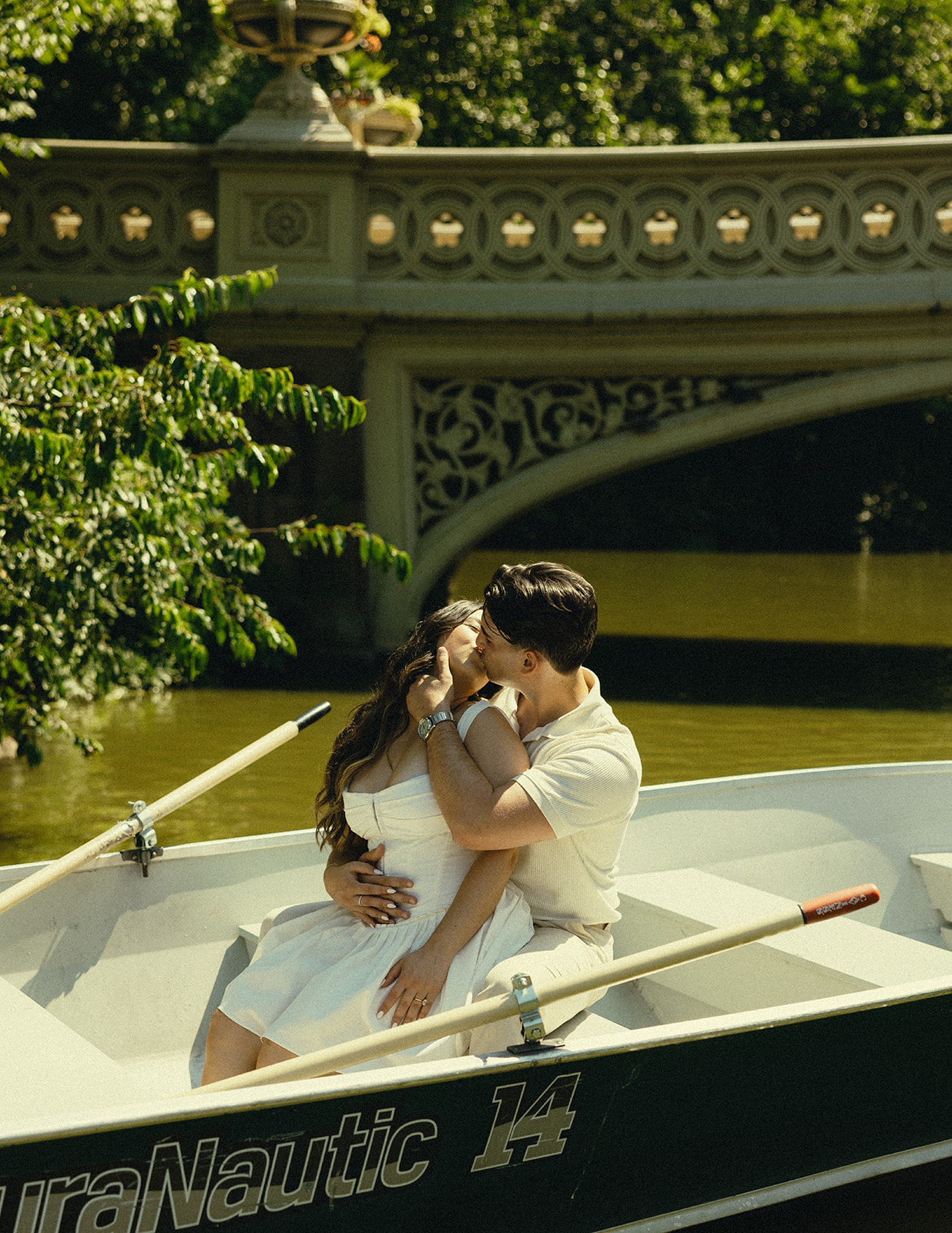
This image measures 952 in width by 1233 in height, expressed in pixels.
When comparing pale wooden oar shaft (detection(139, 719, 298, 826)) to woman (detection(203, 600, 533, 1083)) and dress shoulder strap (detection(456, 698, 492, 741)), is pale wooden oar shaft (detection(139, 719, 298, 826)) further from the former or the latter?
dress shoulder strap (detection(456, 698, 492, 741))

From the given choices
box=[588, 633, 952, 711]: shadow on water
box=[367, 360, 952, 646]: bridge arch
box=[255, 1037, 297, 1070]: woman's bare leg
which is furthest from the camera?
box=[588, 633, 952, 711]: shadow on water

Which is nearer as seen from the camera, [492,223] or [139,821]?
[139,821]

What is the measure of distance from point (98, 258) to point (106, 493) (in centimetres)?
468

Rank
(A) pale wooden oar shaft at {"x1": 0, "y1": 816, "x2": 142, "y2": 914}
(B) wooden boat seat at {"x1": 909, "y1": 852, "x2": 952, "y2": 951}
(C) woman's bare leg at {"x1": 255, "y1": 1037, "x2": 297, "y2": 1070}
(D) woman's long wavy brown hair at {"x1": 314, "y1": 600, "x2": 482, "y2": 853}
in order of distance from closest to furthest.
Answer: (C) woman's bare leg at {"x1": 255, "y1": 1037, "x2": 297, "y2": 1070}
(D) woman's long wavy brown hair at {"x1": 314, "y1": 600, "x2": 482, "y2": 853}
(A) pale wooden oar shaft at {"x1": 0, "y1": 816, "x2": 142, "y2": 914}
(B) wooden boat seat at {"x1": 909, "y1": 852, "x2": 952, "y2": 951}

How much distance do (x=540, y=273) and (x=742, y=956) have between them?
21.3 ft

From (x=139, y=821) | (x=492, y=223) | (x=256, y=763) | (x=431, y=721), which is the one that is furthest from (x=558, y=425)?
(x=431, y=721)

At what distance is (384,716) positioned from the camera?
317 centimetres

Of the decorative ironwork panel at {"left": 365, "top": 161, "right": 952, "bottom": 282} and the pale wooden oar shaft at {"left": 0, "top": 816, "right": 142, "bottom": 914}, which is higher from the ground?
the decorative ironwork panel at {"left": 365, "top": 161, "right": 952, "bottom": 282}

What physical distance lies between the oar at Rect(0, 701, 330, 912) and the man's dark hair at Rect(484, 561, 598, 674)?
3.32 feet

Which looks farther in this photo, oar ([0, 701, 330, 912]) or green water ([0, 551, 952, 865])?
green water ([0, 551, 952, 865])

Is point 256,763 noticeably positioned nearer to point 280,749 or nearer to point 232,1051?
point 280,749

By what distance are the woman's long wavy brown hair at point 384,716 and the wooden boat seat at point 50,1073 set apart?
0.70 m

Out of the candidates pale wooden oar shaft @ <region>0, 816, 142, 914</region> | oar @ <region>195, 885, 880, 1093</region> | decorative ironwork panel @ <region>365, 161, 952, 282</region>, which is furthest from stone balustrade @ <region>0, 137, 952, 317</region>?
oar @ <region>195, 885, 880, 1093</region>

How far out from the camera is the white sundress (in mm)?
2979
